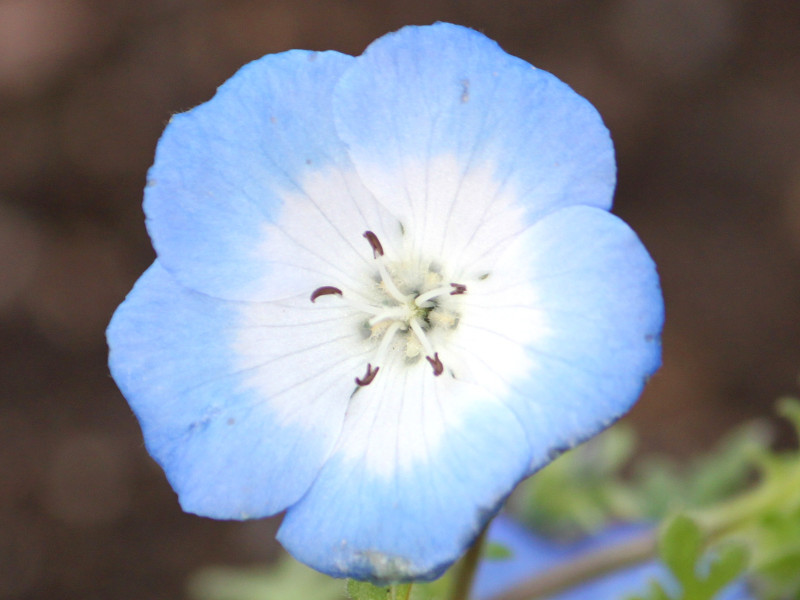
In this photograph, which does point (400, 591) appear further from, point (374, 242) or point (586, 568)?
point (586, 568)

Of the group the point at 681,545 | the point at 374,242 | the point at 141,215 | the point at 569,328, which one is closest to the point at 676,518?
the point at 681,545

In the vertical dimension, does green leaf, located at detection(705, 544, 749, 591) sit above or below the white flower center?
below

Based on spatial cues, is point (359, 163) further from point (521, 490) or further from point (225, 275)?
point (521, 490)

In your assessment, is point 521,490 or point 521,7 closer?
point 521,490

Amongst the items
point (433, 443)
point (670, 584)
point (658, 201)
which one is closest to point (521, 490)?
point (670, 584)

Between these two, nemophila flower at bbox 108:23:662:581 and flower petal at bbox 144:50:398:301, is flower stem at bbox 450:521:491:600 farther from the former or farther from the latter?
flower petal at bbox 144:50:398:301

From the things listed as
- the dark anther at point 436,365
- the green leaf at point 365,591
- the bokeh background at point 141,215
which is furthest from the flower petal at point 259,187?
the bokeh background at point 141,215

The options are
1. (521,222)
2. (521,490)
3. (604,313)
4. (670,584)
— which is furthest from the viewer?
(521,490)

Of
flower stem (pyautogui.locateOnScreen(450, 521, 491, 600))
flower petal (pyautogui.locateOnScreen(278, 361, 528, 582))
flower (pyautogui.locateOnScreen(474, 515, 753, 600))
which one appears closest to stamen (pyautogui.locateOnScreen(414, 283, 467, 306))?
flower petal (pyautogui.locateOnScreen(278, 361, 528, 582))
